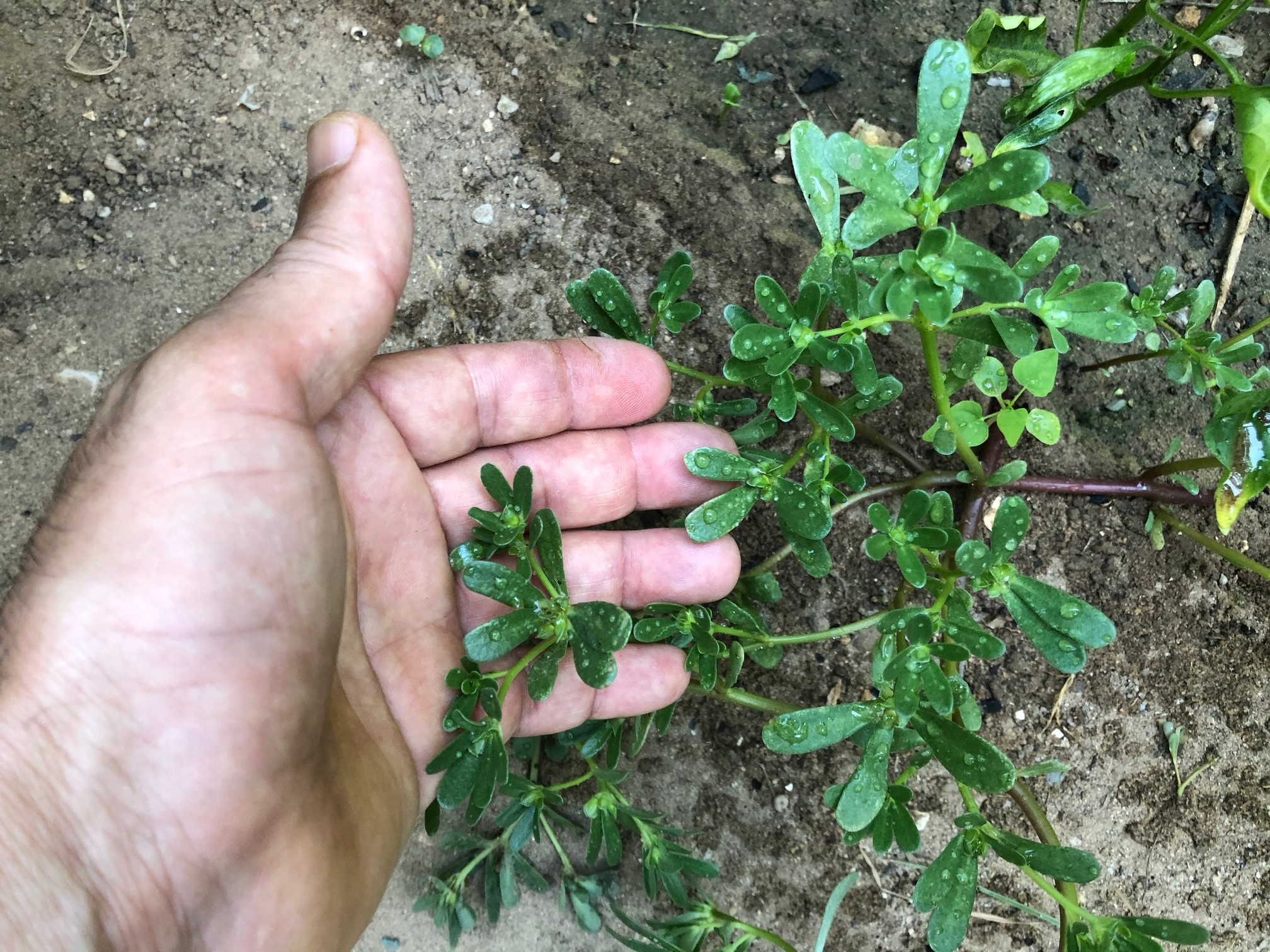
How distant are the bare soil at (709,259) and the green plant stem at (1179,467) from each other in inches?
6.2

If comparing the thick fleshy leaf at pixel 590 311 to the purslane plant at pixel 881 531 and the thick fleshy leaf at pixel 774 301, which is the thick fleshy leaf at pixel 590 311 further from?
the thick fleshy leaf at pixel 774 301

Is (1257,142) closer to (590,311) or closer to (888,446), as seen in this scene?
(888,446)

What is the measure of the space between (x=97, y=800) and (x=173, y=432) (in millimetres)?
587

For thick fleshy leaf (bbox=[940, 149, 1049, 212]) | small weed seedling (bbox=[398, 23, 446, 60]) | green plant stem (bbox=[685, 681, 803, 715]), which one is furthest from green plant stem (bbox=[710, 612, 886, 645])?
small weed seedling (bbox=[398, 23, 446, 60])

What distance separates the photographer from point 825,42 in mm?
2635

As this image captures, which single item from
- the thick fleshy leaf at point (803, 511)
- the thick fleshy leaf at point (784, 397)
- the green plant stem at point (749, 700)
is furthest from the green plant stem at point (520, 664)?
the thick fleshy leaf at point (784, 397)

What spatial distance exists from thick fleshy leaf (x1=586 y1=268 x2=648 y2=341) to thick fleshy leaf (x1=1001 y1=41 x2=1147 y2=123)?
2.81 feet

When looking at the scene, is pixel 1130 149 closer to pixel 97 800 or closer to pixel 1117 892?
pixel 1117 892

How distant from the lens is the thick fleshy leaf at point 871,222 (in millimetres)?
1485

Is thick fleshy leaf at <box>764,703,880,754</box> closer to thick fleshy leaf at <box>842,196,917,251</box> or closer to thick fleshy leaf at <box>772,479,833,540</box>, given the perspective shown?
thick fleshy leaf at <box>772,479,833,540</box>

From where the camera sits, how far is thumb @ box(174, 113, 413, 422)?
1.56 metres

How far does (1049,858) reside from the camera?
159 centimetres

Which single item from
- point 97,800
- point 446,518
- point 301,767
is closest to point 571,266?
point 446,518

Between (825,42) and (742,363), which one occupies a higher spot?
(825,42)
